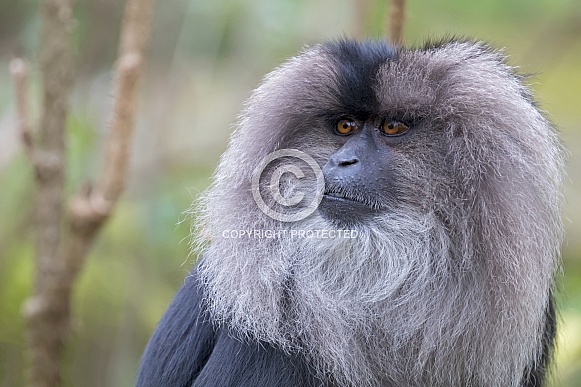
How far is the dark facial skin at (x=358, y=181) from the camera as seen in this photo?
246cm

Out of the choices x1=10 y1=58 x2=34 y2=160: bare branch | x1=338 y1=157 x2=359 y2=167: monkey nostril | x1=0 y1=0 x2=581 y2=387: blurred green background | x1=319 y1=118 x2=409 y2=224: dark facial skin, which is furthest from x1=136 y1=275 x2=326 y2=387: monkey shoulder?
x1=0 y1=0 x2=581 y2=387: blurred green background

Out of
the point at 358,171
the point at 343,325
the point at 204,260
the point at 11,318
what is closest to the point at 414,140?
the point at 358,171

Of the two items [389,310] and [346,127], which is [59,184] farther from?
[389,310]

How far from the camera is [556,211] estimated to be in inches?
99.9

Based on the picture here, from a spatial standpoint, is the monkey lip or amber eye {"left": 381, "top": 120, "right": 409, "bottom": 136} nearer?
the monkey lip

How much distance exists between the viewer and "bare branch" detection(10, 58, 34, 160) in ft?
10.2

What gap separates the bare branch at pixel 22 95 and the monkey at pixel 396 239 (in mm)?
1081

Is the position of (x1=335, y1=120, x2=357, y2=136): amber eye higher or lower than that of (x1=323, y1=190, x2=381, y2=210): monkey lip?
higher

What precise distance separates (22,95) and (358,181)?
1503 mm

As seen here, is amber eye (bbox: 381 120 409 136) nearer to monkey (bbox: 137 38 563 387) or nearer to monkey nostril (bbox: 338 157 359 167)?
monkey (bbox: 137 38 563 387)

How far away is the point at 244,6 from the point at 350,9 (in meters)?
0.75

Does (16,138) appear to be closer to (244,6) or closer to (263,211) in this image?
(244,6)

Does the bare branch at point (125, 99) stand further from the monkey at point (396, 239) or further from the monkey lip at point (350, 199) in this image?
the monkey lip at point (350, 199)

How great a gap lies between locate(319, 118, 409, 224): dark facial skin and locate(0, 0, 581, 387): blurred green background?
2.36 meters
